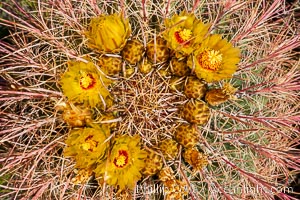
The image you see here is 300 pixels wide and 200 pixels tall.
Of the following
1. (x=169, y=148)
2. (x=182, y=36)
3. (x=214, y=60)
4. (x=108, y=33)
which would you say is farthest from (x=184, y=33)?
(x=169, y=148)

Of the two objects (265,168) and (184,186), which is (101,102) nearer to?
(184,186)

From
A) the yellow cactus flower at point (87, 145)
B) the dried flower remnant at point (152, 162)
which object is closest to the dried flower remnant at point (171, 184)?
the dried flower remnant at point (152, 162)

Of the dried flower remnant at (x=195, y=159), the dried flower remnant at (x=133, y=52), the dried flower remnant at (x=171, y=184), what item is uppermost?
the dried flower remnant at (x=133, y=52)

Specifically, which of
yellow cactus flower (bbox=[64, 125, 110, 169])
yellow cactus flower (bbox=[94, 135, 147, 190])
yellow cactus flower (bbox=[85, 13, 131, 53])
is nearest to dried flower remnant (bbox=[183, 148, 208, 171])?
yellow cactus flower (bbox=[94, 135, 147, 190])

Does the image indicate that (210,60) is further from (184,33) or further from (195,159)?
(195,159)

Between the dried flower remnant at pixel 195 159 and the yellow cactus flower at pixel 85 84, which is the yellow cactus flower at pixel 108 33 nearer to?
the yellow cactus flower at pixel 85 84

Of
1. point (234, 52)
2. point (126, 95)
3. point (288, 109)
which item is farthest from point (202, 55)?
point (288, 109)
